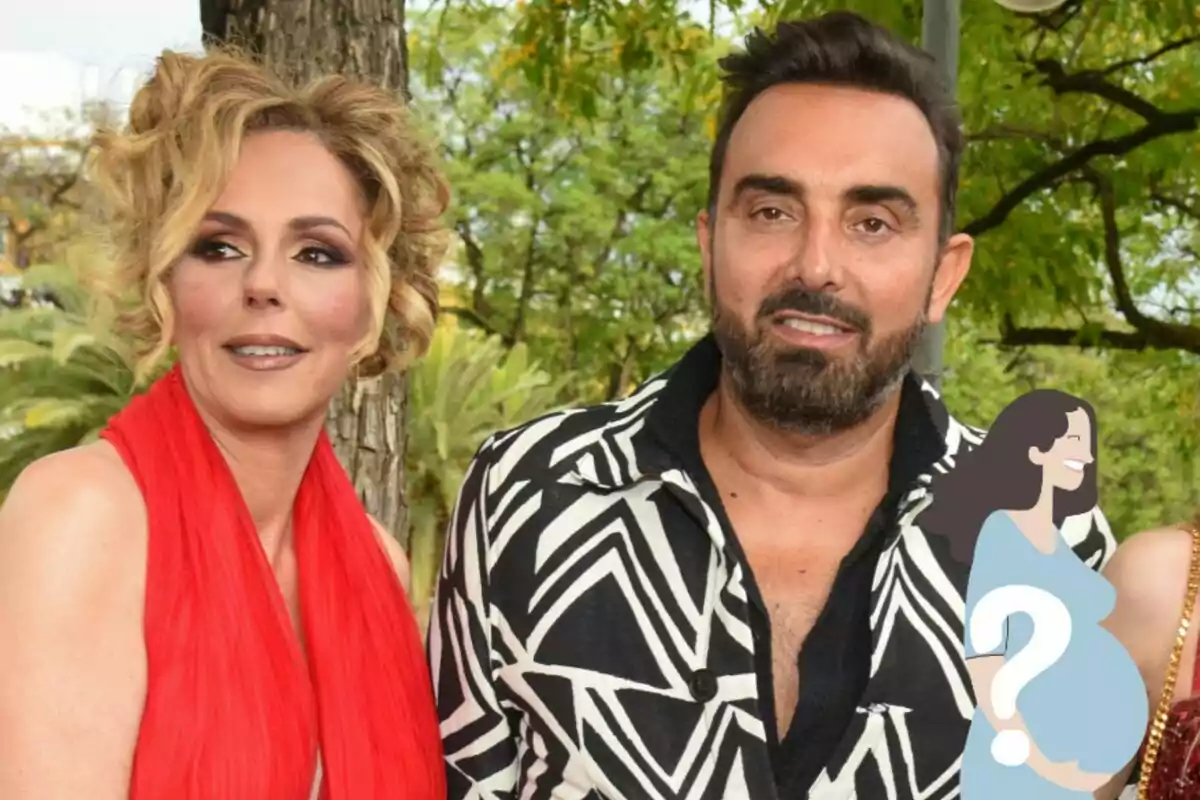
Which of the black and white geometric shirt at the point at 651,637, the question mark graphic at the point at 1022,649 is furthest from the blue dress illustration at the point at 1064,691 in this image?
the black and white geometric shirt at the point at 651,637

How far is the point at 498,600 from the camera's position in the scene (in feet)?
5.18

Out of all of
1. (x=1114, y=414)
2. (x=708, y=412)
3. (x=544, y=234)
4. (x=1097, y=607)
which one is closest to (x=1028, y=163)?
(x=1114, y=414)

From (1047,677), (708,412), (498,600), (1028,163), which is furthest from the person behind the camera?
(1028,163)

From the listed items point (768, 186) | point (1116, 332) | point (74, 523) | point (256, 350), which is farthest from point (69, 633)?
point (1116, 332)

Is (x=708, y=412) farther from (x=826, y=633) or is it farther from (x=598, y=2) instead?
(x=598, y=2)

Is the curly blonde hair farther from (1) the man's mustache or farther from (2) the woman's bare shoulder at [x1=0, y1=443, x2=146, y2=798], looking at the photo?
(1) the man's mustache

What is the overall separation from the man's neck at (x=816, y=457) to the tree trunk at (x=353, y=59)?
37.7 inches

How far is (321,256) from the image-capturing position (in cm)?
151

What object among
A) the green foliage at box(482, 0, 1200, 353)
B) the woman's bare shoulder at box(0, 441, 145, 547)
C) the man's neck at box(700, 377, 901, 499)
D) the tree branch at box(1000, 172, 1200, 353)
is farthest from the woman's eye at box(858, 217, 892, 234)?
the tree branch at box(1000, 172, 1200, 353)

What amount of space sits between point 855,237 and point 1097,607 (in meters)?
0.55

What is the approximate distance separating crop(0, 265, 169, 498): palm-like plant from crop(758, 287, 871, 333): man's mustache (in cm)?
387

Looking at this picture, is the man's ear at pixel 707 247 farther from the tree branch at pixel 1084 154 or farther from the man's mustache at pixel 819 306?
the tree branch at pixel 1084 154

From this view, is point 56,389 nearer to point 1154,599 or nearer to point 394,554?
point 394,554

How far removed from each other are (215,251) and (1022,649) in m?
0.98
